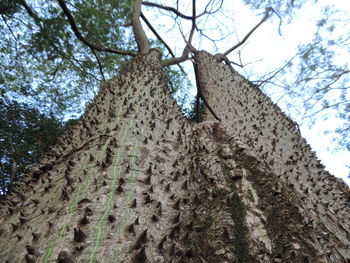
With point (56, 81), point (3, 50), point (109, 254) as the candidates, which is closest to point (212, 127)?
point (109, 254)

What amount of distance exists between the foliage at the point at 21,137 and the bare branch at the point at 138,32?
4003 millimetres

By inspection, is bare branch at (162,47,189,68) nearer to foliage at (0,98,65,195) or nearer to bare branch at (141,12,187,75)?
bare branch at (141,12,187,75)

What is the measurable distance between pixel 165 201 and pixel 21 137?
672cm

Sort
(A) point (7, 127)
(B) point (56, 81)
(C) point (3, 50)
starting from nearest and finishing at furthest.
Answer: (C) point (3, 50), (A) point (7, 127), (B) point (56, 81)

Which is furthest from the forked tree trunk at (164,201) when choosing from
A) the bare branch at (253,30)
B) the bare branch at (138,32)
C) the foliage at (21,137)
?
the foliage at (21,137)

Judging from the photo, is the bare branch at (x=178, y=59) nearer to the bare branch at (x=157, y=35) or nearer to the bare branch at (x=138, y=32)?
the bare branch at (x=138, y=32)

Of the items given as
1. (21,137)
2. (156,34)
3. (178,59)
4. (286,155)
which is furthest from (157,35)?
(286,155)

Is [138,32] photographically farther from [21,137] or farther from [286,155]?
[21,137]

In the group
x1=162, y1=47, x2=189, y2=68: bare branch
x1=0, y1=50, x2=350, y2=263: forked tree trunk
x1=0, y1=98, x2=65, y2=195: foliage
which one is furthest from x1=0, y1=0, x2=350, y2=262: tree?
x1=0, y1=98, x2=65, y2=195: foliage

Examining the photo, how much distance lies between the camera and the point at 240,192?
1.53 m

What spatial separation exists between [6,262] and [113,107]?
1433 mm

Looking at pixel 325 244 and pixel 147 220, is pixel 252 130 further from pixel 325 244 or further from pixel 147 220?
pixel 147 220

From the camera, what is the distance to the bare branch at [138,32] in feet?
16.1

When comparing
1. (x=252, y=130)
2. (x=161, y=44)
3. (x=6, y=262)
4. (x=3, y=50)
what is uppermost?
(x=161, y=44)
